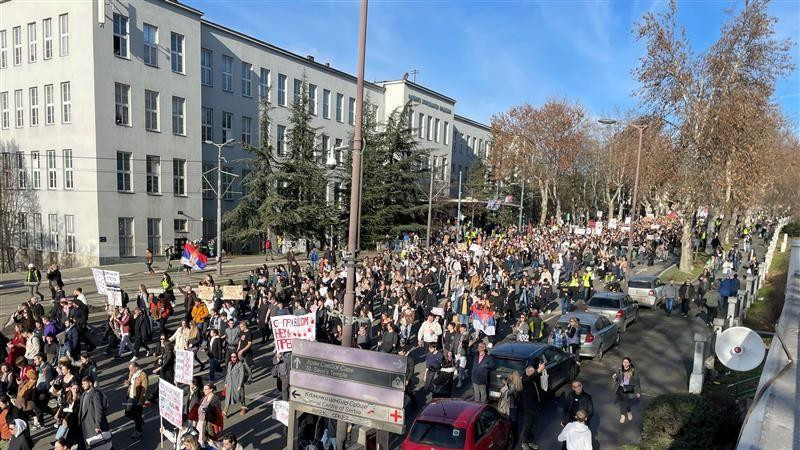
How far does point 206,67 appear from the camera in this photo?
45250 millimetres

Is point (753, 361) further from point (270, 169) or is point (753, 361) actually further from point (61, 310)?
point (270, 169)

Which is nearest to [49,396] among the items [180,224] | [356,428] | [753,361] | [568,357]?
[356,428]

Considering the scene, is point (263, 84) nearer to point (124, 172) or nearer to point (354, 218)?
point (124, 172)

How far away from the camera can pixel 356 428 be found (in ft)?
38.2

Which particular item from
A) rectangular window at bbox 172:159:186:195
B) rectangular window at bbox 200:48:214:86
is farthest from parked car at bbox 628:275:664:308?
rectangular window at bbox 200:48:214:86

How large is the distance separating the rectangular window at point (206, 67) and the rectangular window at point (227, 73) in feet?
4.15

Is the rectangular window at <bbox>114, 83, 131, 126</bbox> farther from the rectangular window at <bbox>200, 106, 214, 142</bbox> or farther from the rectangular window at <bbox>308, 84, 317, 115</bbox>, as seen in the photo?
the rectangular window at <bbox>308, 84, 317, 115</bbox>

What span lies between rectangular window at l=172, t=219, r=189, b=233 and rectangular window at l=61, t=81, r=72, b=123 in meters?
9.67

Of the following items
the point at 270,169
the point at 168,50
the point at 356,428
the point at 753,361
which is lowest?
the point at 356,428

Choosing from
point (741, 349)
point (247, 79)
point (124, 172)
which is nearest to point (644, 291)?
point (741, 349)

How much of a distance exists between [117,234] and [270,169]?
438 inches

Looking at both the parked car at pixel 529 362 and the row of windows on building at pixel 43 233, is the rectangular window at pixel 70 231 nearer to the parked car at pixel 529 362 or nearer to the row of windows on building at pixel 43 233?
the row of windows on building at pixel 43 233

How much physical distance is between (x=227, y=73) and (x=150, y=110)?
376 inches

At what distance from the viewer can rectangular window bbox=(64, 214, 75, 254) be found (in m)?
37.8
